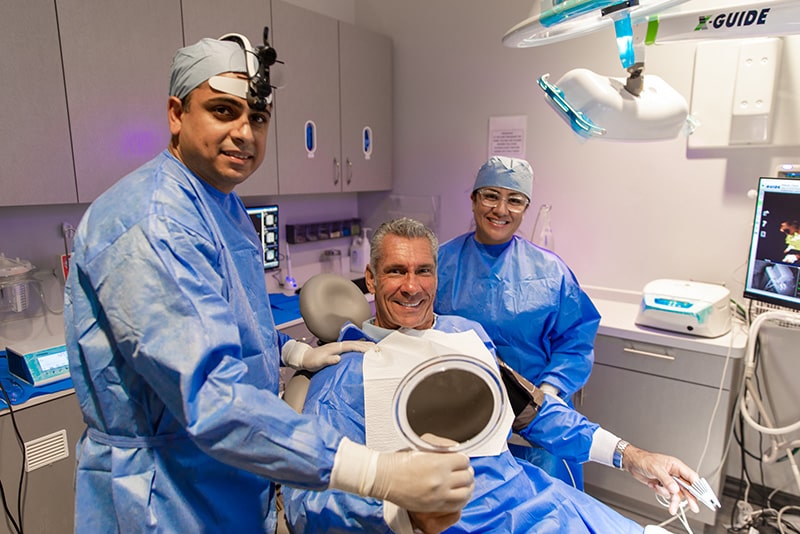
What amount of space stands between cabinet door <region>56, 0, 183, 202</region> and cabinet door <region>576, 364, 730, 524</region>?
2086 millimetres

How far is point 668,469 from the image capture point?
47.8 inches

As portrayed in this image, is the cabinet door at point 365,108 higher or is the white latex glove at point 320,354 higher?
the cabinet door at point 365,108

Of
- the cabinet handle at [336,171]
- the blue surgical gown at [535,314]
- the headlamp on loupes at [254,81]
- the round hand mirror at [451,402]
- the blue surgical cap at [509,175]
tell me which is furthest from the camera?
the cabinet handle at [336,171]

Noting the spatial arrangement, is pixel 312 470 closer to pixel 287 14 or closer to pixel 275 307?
pixel 275 307

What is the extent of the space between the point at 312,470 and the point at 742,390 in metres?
2.01

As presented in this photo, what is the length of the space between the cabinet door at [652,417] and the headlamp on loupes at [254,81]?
1.77 metres

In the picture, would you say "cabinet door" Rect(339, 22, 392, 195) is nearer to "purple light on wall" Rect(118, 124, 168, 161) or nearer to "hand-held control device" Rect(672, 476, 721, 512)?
"purple light on wall" Rect(118, 124, 168, 161)

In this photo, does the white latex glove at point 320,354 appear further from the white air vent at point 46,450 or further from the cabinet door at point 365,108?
the cabinet door at point 365,108

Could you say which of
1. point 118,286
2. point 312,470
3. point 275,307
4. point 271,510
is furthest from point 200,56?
point 275,307

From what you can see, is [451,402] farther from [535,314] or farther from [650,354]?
[650,354]

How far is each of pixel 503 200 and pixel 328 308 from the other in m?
0.78

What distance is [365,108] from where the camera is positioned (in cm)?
302

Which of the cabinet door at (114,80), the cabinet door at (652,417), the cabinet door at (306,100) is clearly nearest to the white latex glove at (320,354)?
the cabinet door at (114,80)

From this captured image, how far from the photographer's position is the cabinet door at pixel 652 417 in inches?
77.9
